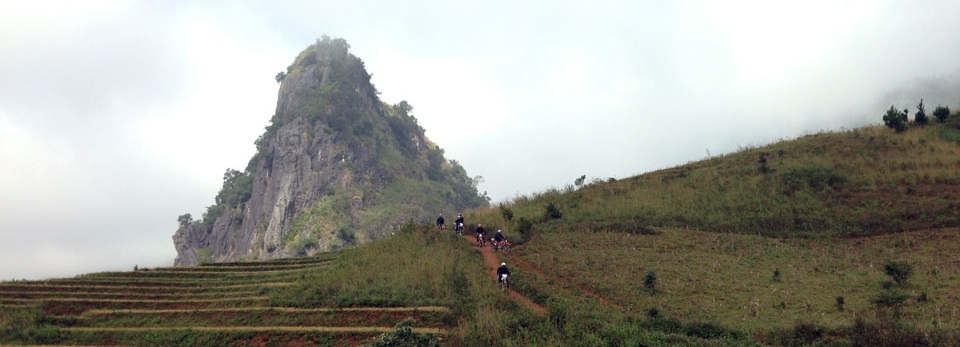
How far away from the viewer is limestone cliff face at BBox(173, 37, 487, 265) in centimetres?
11106

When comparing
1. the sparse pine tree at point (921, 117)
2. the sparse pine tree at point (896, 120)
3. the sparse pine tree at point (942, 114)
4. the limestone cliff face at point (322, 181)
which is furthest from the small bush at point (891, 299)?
the limestone cliff face at point (322, 181)

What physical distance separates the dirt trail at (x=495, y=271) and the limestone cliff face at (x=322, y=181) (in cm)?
7401

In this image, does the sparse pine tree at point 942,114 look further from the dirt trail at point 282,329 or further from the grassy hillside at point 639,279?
the dirt trail at point 282,329

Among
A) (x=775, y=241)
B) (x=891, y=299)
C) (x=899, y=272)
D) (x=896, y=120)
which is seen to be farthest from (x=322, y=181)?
(x=891, y=299)

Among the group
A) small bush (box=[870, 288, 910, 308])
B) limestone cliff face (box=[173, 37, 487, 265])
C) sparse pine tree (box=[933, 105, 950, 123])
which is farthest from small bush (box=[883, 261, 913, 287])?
limestone cliff face (box=[173, 37, 487, 265])

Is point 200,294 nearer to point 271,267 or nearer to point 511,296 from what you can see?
point 271,267

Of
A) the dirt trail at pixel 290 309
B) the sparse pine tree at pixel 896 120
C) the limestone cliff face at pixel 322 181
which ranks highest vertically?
the limestone cliff face at pixel 322 181

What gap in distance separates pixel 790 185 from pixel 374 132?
104711mm

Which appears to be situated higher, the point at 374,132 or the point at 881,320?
the point at 374,132

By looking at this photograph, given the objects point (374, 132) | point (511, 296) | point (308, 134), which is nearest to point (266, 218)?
point (308, 134)

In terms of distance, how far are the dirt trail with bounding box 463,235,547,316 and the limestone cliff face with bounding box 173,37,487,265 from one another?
7401 centimetres

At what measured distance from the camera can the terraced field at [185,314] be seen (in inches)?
840

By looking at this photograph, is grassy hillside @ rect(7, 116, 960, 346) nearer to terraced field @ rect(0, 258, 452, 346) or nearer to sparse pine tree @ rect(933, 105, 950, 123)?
terraced field @ rect(0, 258, 452, 346)

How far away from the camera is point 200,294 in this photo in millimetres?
29094
